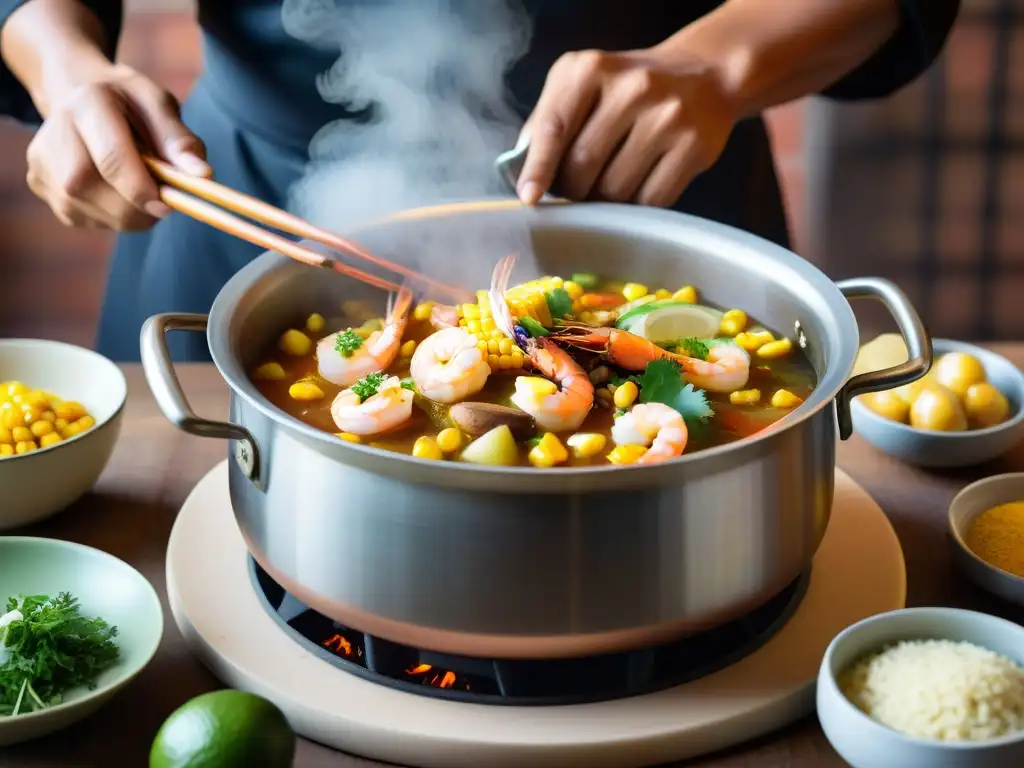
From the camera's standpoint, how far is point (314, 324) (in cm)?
208

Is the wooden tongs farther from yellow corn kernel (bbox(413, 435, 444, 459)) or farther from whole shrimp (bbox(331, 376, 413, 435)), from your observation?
yellow corn kernel (bbox(413, 435, 444, 459))

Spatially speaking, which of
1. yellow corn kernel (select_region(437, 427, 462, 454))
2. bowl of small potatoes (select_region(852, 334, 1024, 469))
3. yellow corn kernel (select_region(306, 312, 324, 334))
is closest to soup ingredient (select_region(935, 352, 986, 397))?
bowl of small potatoes (select_region(852, 334, 1024, 469))

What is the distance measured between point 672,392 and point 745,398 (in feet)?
0.58

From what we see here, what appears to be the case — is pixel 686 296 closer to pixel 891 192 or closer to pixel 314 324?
pixel 314 324

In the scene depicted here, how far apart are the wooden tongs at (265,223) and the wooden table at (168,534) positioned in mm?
469

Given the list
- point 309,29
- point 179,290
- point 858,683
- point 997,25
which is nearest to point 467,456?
point 858,683

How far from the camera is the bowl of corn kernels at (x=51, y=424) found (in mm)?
1856

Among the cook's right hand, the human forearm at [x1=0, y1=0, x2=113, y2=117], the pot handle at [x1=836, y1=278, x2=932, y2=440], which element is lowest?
the pot handle at [x1=836, y1=278, x2=932, y2=440]

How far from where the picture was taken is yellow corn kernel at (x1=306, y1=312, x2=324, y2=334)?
2082mm

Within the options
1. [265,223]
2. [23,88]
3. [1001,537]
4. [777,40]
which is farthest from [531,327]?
[23,88]

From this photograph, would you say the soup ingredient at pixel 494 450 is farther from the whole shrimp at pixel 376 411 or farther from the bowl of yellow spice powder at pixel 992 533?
the bowl of yellow spice powder at pixel 992 533

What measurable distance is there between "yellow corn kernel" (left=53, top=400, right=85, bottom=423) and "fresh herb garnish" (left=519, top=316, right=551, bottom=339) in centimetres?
82

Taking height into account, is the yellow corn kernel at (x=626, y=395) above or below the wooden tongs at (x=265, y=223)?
below

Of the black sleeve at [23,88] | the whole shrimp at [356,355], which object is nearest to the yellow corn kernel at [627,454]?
the whole shrimp at [356,355]
